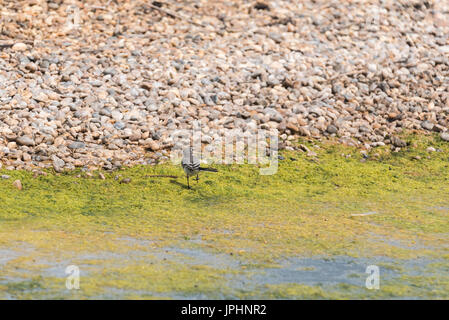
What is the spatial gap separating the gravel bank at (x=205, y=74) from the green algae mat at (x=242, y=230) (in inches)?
25.2

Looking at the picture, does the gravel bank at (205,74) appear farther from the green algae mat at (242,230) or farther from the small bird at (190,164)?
the small bird at (190,164)

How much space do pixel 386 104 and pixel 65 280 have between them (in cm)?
701

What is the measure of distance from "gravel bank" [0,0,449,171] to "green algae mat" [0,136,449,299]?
640 mm

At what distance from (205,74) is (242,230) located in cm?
466

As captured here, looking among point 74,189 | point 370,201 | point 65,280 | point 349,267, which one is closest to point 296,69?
point 370,201

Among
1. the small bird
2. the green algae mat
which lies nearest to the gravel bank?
the green algae mat

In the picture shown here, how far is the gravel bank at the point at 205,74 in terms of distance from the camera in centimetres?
943

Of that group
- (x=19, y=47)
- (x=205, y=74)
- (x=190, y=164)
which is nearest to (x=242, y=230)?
(x=190, y=164)

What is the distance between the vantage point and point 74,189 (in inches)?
320

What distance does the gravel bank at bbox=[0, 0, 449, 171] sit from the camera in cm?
943

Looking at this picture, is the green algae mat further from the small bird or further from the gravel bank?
the gravel bank

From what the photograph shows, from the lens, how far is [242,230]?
6.96 meters

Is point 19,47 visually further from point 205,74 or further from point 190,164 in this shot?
point 190,164

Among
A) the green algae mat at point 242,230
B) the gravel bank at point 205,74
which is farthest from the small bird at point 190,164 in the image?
the gravel bank at point 205,74
